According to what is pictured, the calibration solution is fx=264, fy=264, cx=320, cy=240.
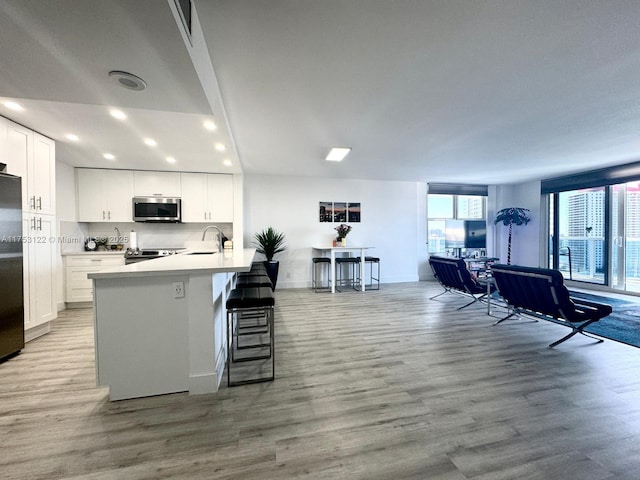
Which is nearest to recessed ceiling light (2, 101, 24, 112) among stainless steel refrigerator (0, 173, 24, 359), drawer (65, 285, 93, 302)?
stainless steel refrigerator (0, 173, 24, 359)

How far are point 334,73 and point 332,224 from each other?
4.20 m

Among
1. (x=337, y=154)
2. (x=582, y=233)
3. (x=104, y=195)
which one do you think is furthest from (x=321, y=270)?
(x=582, y=233)

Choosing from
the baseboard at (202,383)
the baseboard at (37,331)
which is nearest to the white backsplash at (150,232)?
the baseboard at (37,331)

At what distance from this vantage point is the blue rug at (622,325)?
2.98m

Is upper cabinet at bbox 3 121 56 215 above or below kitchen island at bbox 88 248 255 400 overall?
above

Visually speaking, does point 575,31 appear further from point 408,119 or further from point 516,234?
point 516,234

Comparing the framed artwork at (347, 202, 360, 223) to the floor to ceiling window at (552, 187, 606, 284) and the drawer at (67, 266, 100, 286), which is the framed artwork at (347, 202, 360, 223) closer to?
the floor to ceiling window at (552, 187, 606, 284)

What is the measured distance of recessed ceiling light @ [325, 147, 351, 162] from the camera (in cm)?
395

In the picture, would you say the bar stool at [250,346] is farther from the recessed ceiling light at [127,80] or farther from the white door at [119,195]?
the white door at [119,195]

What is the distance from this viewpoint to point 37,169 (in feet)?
10.1

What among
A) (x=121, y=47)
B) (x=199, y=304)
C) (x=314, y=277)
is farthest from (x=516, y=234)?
(x=121, y=47)

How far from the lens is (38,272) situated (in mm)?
3037

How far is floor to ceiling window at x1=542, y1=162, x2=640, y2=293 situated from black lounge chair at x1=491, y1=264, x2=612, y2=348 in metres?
3.50

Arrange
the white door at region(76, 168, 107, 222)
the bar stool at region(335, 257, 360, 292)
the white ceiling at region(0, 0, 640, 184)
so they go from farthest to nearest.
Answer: the bar stool at region(335, 257, 360, 292)
the white door at region(76, 168, 107, 222)
the white ceiling at region(0, 0, 640, 184)
